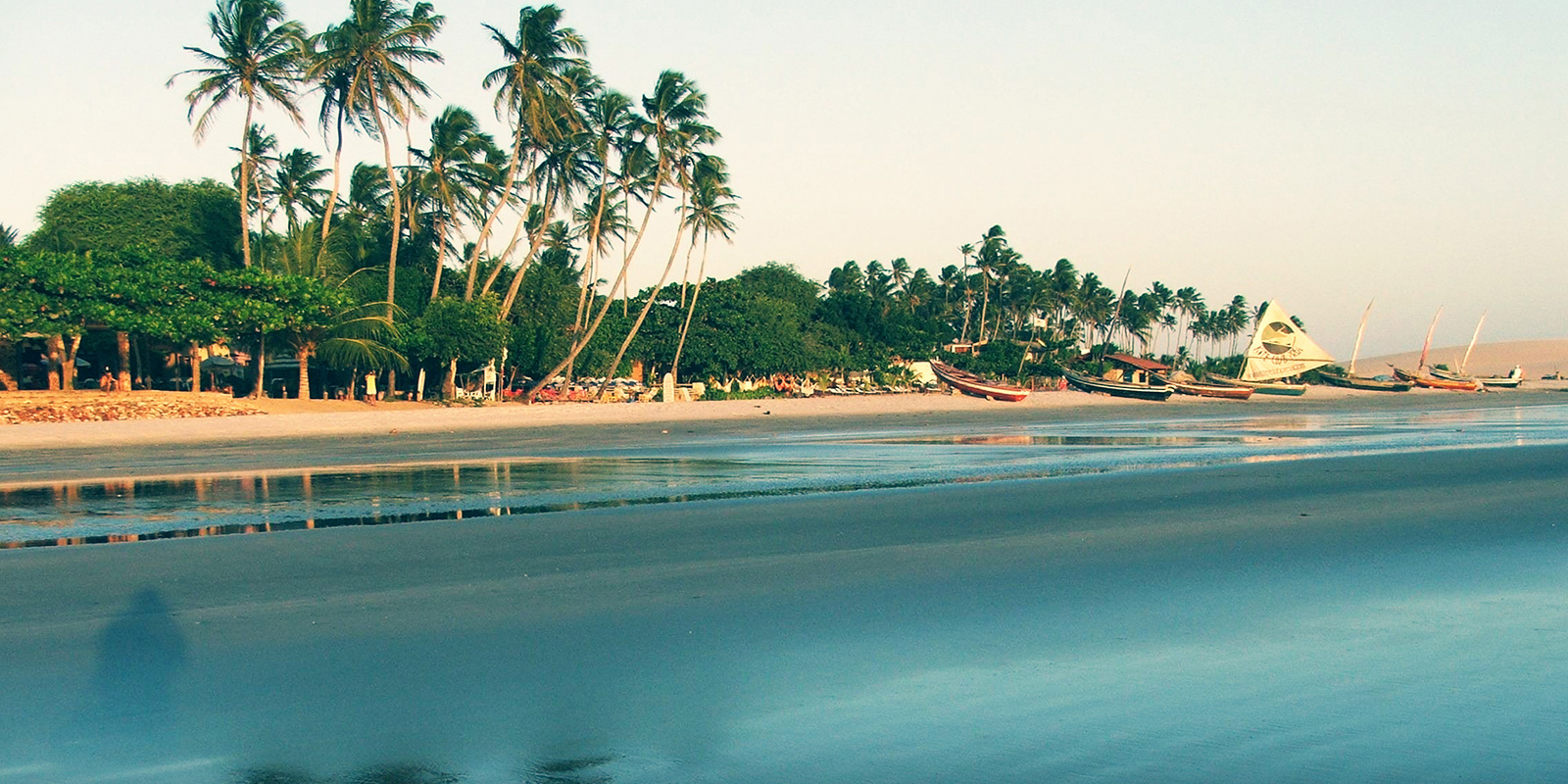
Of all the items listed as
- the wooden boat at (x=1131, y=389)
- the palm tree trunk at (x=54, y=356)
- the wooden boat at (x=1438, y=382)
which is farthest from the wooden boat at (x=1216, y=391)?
the palm tree trunk at (x=54, y=356)

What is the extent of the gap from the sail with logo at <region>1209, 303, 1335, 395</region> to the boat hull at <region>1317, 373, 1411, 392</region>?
12.6m

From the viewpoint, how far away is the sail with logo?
241 feet

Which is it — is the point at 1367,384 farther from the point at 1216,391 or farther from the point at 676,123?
the point at 676,123

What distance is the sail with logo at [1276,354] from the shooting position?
73.6 meters

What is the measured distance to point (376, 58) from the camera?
1644 inches

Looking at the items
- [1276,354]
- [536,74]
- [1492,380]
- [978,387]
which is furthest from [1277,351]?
[536,74]

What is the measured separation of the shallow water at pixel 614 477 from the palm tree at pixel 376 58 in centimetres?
2274

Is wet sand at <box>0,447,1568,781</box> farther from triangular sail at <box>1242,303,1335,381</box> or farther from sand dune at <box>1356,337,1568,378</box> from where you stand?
sand dune at <box>1356,337,1568,378</box>

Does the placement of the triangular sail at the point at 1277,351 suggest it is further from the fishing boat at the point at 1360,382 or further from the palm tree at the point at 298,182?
the palm tree at the point at 298,182

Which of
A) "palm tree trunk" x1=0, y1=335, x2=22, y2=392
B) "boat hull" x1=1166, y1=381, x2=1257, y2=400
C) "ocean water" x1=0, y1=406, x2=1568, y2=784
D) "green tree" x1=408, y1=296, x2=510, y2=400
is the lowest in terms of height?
"ocean water" x1=0, y1=406, x2=1568, y2=784

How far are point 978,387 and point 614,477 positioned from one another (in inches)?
1748

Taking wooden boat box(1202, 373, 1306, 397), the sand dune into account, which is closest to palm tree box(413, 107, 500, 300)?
wooden boat box(1202, 373, 1306, 397)

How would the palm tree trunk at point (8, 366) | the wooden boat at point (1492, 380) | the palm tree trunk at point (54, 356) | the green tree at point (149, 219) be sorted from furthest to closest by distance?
the wooden boat at point (1492, 380), the green tree at point (149, 219), the palm tree trunk at point (8, 366), the palm tree trunk at point (54, 356)

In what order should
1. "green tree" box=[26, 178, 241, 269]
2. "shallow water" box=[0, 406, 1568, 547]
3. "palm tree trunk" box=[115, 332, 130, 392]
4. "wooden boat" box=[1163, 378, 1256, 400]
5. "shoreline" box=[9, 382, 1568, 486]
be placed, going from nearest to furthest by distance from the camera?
"shallow water" box=[0, 406, 1568, 547], "shoreline" box=[9, 382, 1568, 486], "palm tree trunk" box=[115, 332, 130, 392], "green tree" box=[26, 178, 241, 269], "wooden boat" box=[1163, 378, 1256, 400]
